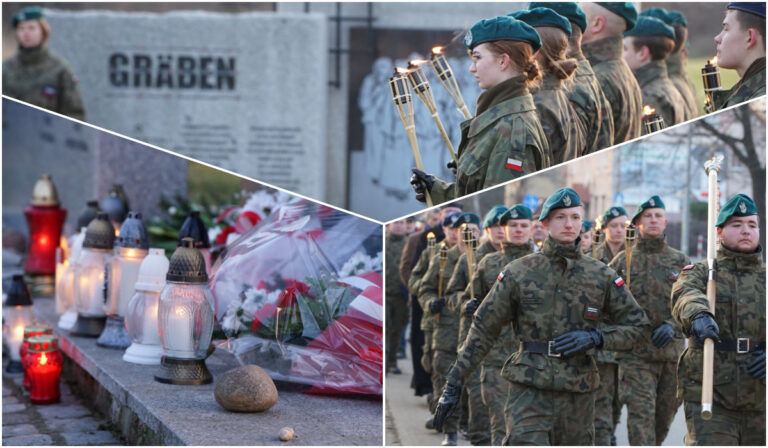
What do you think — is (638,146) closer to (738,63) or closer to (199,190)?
(738,63)

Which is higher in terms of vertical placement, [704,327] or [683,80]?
[683,80]

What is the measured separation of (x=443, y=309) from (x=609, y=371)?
892 mm

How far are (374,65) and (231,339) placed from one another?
26.7ft

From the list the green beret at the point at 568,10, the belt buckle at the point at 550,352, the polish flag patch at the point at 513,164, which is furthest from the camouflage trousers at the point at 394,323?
the green beret at the point at 568,10

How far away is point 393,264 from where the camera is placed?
464 centimetres

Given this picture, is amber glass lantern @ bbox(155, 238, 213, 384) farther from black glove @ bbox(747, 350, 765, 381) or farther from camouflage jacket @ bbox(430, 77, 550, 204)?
black glove @ bbox(747, 350, 765, 381)

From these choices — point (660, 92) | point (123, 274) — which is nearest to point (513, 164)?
point (123, 274)

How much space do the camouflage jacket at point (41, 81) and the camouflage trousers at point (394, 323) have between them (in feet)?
20.3

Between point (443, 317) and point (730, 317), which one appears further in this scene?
point (443, 317)

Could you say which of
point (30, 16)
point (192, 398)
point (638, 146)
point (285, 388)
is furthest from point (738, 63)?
point (30, 16)

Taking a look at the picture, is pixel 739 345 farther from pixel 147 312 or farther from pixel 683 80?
pixel 683 80

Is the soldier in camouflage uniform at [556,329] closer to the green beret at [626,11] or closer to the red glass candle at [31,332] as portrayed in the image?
the green beret at [626,11]

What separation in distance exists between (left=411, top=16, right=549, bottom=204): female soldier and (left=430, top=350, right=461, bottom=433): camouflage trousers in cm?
85

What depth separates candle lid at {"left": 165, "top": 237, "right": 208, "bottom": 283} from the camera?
194 inches
